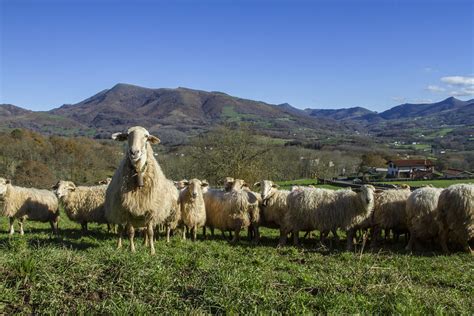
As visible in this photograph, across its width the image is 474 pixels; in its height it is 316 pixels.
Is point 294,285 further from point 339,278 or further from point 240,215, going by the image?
point 240,215

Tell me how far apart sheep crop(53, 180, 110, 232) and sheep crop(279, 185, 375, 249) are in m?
6.39

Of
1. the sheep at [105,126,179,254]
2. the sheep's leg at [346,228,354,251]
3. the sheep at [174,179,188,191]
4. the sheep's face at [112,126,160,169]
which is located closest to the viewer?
the sheep's face at [112,126,160,169]

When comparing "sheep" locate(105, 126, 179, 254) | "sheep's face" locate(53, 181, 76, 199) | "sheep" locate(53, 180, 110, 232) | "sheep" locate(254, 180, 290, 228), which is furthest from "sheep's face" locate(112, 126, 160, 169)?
"sheep's face" locate(53, 181, 76, 199)

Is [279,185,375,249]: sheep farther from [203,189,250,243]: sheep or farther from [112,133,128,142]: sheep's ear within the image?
[112,133,128,142]: sheep's ear

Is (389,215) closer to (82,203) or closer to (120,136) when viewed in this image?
(120,136)

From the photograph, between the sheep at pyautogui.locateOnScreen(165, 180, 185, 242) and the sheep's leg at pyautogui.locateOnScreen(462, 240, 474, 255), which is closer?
the sheep's leg at pyautogui.locateOnScreen(462, 240, 474, 255)

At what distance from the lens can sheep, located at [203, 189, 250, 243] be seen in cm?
1321

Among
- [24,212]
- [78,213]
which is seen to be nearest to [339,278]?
[78,213]

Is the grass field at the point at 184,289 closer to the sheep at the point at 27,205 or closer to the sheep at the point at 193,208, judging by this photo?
the sheep at the point at 193,208

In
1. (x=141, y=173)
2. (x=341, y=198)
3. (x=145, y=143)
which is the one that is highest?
(x=145, y=143)

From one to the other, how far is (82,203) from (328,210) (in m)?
8.41

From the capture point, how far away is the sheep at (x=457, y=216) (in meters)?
11.0

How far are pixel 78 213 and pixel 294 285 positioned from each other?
10.3 meters

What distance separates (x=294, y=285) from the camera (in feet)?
19.9
